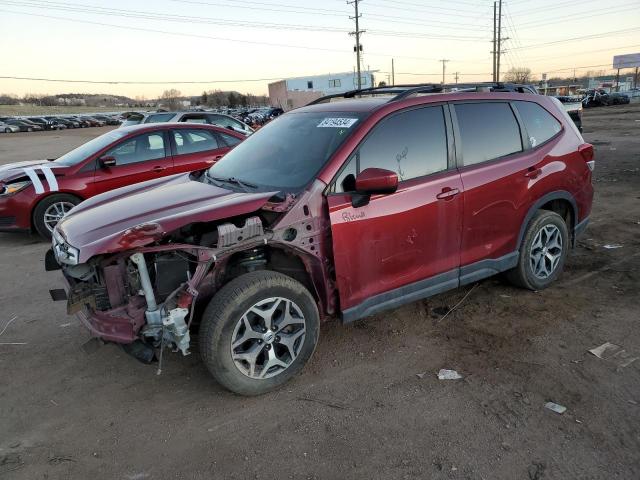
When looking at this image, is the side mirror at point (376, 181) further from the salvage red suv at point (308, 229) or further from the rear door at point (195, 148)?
the rear door at point (195, 148)

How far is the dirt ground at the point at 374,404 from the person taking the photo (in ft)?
8.47

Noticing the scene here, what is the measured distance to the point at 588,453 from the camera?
255 centimetres

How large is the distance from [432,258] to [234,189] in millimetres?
1596

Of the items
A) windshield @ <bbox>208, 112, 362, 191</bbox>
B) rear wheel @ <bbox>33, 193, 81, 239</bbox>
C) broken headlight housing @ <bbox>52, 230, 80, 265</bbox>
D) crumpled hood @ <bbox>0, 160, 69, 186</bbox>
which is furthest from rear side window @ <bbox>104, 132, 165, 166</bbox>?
broken headlight housing @ <bbox>52, 230, 80, 265</bbox>

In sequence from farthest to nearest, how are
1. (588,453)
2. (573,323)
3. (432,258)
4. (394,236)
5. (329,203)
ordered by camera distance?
(573,323), (432,258), (394,236), (329,203), (588,453)

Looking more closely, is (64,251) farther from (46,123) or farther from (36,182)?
(46,123)

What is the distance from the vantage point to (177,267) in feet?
9.90

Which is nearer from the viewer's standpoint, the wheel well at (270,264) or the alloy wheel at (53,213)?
the wheel well at (270,264)

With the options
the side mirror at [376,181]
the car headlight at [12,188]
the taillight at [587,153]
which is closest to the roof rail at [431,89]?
the taillight at [587,153]

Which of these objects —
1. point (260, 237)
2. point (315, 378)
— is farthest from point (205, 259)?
point (315, 378)

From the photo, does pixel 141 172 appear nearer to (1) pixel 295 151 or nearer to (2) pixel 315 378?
(1) pixel 295 151

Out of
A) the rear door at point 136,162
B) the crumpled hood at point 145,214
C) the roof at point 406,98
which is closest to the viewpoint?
the crumpled hood at point 145,214

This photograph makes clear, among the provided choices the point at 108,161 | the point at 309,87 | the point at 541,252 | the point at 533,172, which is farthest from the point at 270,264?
the point at 309,87

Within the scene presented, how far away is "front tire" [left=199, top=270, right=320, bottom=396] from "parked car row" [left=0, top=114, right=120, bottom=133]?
55.7 meters
